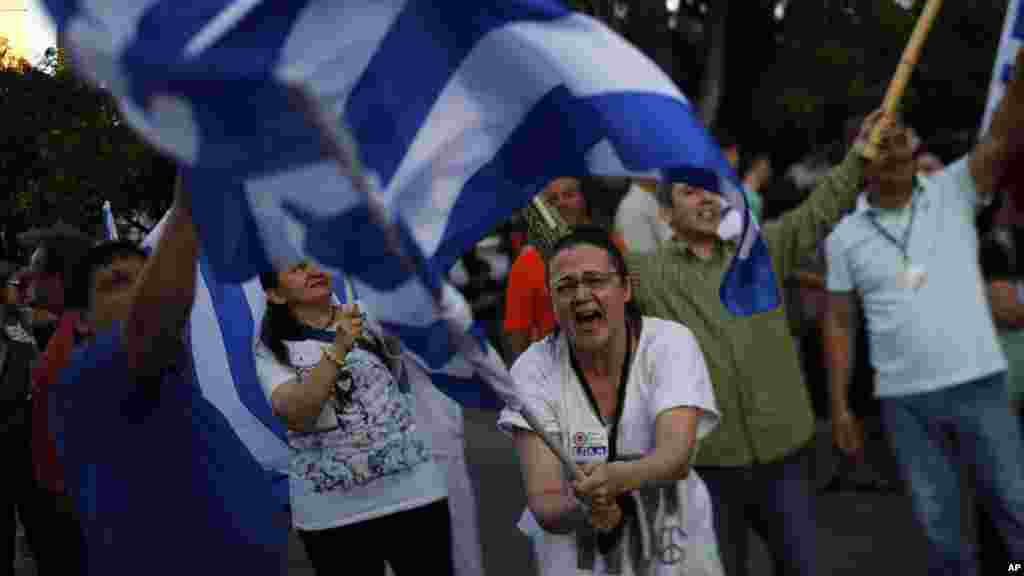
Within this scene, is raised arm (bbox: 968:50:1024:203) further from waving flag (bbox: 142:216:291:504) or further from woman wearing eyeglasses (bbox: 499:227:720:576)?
waving flag (bbox: 142:216:291:504)

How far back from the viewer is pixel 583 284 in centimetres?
421

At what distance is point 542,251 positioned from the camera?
4625 millimetres

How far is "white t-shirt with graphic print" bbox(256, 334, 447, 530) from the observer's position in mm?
4840

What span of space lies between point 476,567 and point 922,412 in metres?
1.60

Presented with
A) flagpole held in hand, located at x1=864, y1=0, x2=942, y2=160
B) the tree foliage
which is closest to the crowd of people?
flagpole held in hand, located at x1=864, y1=0, x2=942, y2=160

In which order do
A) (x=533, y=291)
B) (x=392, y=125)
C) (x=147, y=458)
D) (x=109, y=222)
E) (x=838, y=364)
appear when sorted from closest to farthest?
(x=392, y=125) < (x=147, y=458) < (x=109, y=222) < (x=838, y=364) < (x=533, y=291)

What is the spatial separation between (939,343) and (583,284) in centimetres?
173

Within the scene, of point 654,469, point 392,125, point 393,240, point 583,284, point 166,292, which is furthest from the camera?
point 583,284

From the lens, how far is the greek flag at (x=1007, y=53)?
17.5ft

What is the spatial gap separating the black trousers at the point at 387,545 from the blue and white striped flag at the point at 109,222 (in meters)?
1.15

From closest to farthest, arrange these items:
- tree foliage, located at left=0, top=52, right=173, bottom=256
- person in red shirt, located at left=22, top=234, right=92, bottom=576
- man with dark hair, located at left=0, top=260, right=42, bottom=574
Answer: tree foliage, located at left=0, top=52, right=173, bottom=256 < person in red shirt, located at left=22, top=234, right=92, bottom=576 < man with dark hair, located at left=0, top=260, right=42, bottom=574

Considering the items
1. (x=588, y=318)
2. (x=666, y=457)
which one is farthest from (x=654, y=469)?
(x=588, y=318)

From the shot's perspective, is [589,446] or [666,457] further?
[589,446]

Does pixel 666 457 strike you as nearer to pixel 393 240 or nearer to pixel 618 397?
→ pixel 618 397
